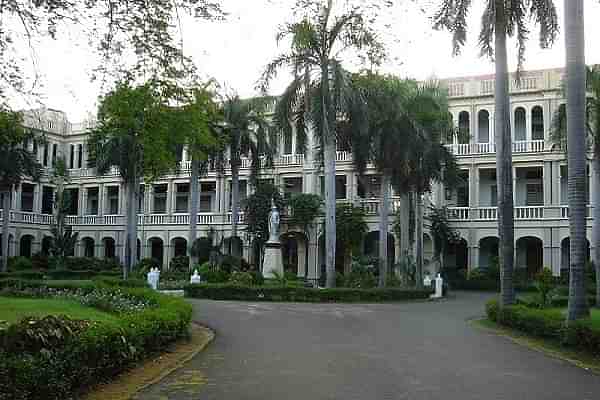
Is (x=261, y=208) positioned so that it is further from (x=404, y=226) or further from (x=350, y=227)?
(x=404, y=226)

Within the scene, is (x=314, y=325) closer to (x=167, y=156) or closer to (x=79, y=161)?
(x=167, y=156)

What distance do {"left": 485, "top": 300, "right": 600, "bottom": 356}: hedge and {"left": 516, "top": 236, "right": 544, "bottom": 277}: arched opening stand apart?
867 inches

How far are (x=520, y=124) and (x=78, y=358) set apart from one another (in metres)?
35.1

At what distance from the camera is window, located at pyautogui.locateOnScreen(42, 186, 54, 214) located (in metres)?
49.8

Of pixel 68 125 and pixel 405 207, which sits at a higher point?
pixel 68 125

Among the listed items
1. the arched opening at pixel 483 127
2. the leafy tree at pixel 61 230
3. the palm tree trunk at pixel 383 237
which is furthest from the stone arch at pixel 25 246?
the arched opening at pixel 483 127

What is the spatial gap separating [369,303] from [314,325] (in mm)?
8181

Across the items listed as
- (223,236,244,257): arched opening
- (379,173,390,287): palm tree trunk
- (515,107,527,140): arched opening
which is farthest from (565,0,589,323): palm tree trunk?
(515,107,527,140): arched opening

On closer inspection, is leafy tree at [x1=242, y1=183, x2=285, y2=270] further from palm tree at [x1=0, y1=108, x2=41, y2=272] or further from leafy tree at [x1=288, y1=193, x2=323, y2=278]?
palm tree at [x1=0, y1=108, x2=41, y2=272]

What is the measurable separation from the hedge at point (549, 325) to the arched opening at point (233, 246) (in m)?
18.9

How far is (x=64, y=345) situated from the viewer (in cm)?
749

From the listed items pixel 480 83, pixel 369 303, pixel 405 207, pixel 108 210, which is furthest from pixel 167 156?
pixel 108 210

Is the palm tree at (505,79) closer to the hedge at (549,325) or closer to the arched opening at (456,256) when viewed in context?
the hedge at (549,325)

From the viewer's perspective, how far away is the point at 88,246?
50.3 metres
